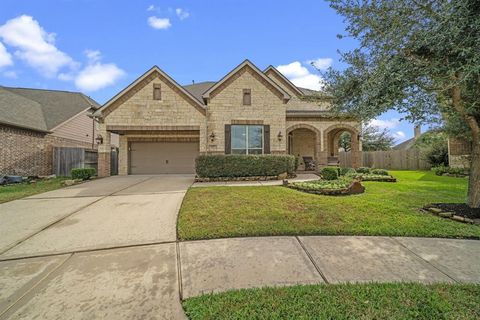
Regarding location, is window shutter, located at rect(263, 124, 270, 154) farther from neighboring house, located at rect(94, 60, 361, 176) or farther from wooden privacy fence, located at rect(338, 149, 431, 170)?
wooden privacy fence, located at rect(338, 149, 431, 170)

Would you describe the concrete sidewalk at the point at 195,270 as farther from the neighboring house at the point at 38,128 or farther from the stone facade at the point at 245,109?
the neighboring house at the point at 38,128

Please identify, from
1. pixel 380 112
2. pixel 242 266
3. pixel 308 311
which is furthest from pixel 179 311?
pixel 380 112

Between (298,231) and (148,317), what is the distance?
2.74 meters

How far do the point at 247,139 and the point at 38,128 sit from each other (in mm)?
13249

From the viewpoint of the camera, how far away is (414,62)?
13.4 feet

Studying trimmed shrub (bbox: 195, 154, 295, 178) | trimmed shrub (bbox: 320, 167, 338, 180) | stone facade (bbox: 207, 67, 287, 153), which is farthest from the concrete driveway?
stone facade (bbox: 207, 67, 287, 153)

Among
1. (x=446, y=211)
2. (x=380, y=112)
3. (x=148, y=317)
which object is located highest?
(x=380, y=112)

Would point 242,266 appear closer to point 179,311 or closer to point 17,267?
point 179,311

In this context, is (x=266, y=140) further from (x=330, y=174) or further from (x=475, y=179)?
(x=475, y=179)

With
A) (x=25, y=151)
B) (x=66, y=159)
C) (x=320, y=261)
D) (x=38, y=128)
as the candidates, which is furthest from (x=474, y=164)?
(x=38, y=128)

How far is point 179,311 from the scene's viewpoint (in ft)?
6.77

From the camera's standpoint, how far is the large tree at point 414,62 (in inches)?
138

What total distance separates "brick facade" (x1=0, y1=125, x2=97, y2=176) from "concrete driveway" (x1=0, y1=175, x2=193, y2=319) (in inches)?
365

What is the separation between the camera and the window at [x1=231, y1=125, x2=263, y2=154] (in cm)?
1294
